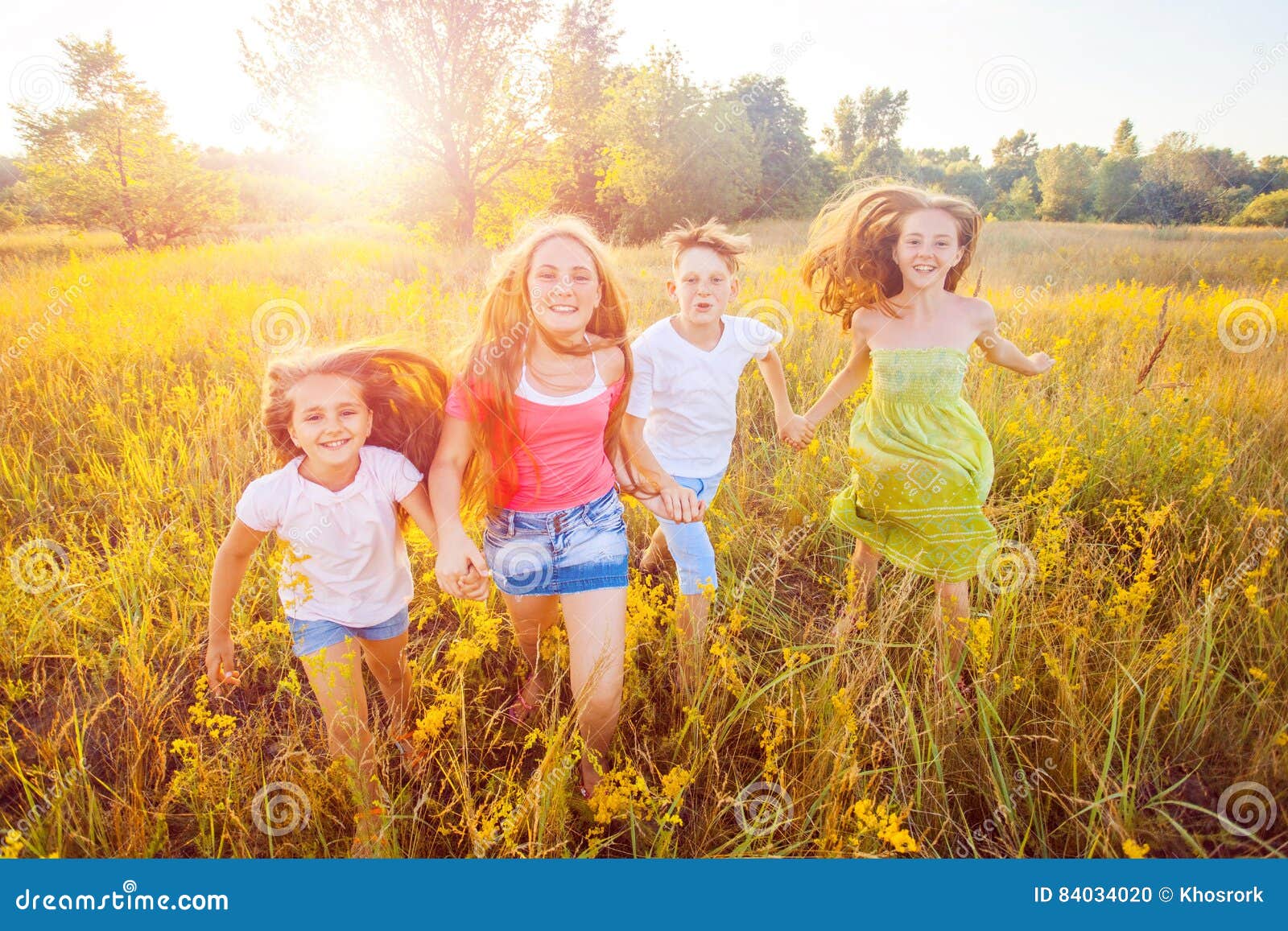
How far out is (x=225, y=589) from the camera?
6.08 feet

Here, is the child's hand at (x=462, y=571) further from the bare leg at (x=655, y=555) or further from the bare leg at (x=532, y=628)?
the bare leg at (x=655, y=555)

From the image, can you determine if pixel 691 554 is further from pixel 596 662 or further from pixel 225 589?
pixel 225 589

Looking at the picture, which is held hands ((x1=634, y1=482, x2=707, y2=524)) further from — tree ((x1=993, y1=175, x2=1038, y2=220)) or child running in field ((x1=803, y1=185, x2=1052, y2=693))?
tree ((x1=993, y1=175, x2=1038, y2=220))

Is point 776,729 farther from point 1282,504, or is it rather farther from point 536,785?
point 1282,504

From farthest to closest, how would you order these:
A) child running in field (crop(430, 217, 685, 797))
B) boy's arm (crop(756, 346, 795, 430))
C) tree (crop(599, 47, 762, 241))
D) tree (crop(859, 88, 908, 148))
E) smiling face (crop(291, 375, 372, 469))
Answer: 1. tree (crop(859, 88, 908, 148))
2. tree (crop(599, 47, 762, 241))
3. boy's arm (crop(756, 346, 795, 430))
4. child running in field (crop(430, 217, 685, 797))
5. smiling face (crop(291, 375, 372, 469))

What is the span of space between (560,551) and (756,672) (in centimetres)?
84

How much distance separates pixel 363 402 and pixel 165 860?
4.51 ft

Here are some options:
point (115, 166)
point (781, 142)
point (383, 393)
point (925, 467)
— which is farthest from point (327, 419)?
point (781, 142)

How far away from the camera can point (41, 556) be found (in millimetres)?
2623

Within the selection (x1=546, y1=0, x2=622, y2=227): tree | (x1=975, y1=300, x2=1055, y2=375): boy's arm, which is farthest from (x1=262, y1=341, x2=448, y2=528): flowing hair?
(x1=546, y1=0, x2=622, y2=227): tree

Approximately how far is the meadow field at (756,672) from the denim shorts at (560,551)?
252mm

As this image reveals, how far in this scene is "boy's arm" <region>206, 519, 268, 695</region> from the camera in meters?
1.84

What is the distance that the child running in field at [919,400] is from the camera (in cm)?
229

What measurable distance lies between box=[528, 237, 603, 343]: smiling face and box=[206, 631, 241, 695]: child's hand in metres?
1.39
